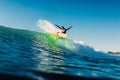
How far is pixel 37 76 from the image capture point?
40.5ft

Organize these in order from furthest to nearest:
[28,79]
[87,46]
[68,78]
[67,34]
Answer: [87,46] → [67,34] → [68,78] → [28,79]

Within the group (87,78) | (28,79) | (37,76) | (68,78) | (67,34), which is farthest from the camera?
(67,34)

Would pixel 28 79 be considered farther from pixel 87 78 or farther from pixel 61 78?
pixel 87 78

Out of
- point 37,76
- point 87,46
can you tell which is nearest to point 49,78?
point 37,76

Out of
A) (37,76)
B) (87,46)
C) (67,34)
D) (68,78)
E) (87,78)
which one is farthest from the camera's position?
(87,46)

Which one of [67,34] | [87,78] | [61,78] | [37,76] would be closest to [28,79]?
[37,76]

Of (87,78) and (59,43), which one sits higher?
(59,43)

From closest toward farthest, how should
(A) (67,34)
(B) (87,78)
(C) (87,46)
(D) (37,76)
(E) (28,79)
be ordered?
(E) (28,79) → (D) (37,76) → (B) (87,78) → (A) (67,34) → (C) (87,46)

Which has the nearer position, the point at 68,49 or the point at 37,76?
the point at 37,76

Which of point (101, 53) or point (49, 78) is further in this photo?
point (101, 53)

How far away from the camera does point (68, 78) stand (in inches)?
528

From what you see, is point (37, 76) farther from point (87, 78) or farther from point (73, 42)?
point (73, 42)

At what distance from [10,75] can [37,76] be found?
1.56 m

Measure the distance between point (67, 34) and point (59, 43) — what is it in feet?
10.5
